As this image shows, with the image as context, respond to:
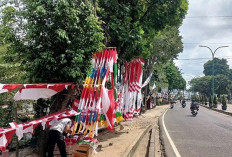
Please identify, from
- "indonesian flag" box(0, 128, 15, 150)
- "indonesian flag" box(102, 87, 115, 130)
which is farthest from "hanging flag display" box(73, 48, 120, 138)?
"indonesian flag" box(0, 128, 15, 150)

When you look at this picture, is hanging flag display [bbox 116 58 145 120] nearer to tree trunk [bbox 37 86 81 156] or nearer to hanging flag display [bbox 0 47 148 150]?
hanging flag display [bbox 0 47 148 150]

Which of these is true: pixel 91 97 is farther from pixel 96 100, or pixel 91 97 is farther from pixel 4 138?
pixel 4 138

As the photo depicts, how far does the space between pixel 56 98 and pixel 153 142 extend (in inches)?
175

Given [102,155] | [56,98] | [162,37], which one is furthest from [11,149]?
[162,37]

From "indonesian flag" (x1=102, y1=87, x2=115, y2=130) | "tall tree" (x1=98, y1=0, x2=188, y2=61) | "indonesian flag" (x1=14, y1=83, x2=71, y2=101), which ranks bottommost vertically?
"indonesian flag" (x1=102, y1=87, x2=115, y2=130)

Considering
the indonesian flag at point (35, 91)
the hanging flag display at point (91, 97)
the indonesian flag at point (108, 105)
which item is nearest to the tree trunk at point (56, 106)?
the hanging flag display at point (91, 97)

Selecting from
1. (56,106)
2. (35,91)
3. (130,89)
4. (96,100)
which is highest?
(130,89)

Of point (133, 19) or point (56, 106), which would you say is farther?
point (133, 19)

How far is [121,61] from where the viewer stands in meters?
12.9

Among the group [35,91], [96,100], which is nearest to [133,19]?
[96,100]

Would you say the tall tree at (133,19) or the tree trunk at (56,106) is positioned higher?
the tall tree at (133,19)

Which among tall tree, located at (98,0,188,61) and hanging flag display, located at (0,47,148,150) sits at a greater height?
tall tree, located at (98,0,188,61)

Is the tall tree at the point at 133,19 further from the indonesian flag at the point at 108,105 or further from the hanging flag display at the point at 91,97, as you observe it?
the indonesian flag at the point at 108,105

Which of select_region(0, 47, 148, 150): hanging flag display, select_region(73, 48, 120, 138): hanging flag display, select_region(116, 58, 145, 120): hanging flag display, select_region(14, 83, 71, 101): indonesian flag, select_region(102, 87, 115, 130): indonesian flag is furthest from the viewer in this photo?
select_region(116, 58, 145, 120): hanging flag display
